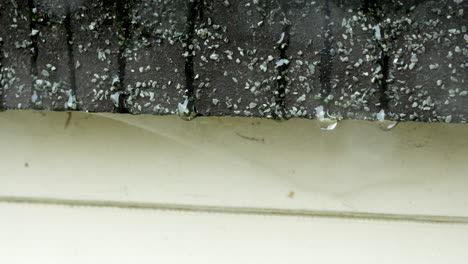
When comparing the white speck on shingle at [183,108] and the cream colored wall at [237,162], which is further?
the cream colored wall at [237,162]

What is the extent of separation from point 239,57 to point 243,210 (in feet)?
1.60

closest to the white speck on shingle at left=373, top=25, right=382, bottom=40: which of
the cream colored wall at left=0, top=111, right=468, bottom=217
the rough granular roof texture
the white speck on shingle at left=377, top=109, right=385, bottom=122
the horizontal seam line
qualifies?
the rough granular roof texture

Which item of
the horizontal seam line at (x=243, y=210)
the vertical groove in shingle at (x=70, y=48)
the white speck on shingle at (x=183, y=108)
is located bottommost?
the horizontal seam line at (x=243, y=210)

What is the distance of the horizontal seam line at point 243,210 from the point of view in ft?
4.19

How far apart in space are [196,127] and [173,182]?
0.51ft

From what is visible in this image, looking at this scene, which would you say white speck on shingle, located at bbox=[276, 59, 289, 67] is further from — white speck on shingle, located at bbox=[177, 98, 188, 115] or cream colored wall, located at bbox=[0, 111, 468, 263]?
cream colored wall, located at bbox=[0, 111, 468, 263]

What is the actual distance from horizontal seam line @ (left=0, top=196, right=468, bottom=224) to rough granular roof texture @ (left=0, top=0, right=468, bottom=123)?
0.41m

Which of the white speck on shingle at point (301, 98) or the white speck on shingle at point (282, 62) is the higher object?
the white speck on shingle at point (282, 62)

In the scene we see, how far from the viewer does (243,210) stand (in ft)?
4.34

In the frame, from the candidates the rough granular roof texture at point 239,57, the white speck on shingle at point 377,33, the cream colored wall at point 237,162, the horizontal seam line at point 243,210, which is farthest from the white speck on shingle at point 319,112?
the horizontal seam line at point 243,210

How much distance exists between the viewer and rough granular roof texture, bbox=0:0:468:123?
3.01 feet

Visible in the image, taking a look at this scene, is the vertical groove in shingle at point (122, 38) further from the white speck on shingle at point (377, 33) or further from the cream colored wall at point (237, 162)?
the white speck on shingle at point (377, 33)

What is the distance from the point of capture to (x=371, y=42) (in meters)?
0.92

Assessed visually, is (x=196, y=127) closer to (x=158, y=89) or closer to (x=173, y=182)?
(x=173, y=182)
